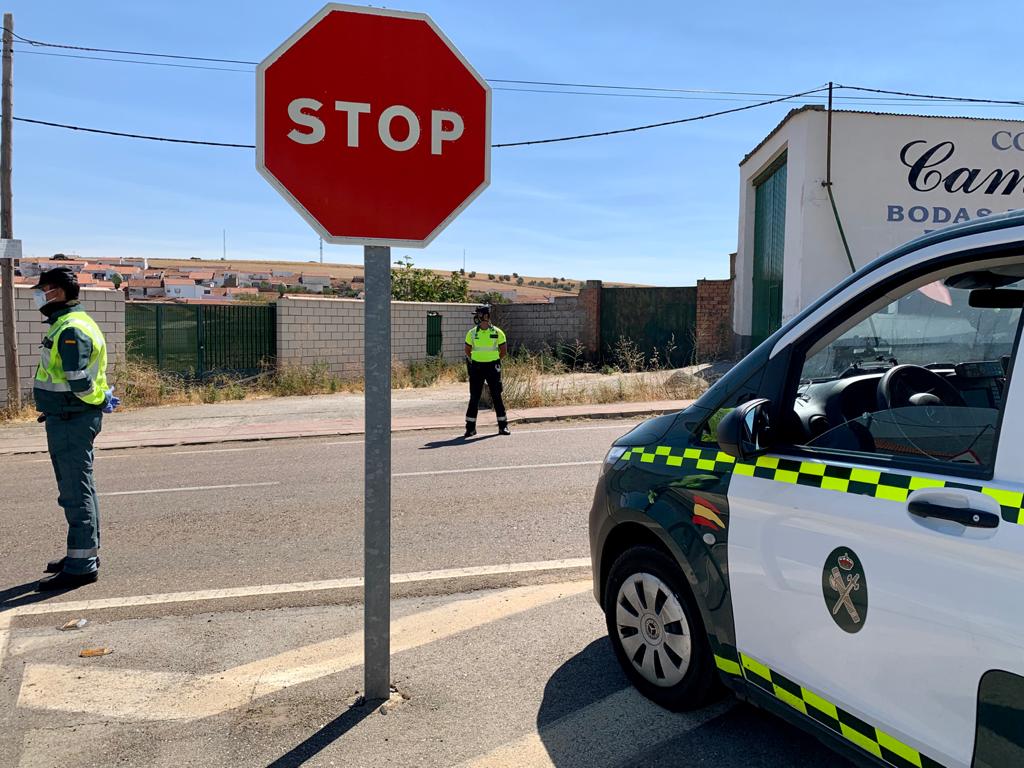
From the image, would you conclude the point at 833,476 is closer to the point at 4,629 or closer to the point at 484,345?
the point at 4,629

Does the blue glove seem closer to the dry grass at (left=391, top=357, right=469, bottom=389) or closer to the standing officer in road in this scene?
the standing officer in road

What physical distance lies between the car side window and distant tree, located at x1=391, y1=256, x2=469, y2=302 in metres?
28.6

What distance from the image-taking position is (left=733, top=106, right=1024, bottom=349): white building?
53.6 feet

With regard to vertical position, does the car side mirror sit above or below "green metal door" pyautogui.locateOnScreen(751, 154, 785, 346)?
below

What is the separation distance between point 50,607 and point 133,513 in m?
2.45

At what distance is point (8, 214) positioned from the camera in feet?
49.0

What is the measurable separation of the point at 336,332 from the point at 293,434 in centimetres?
875

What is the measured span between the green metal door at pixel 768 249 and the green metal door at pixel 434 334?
8613mm

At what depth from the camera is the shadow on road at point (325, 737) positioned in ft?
10.0

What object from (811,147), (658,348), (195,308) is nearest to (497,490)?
(811,147)

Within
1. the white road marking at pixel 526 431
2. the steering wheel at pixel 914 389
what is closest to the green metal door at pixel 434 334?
the white road marking at pixel 526 431

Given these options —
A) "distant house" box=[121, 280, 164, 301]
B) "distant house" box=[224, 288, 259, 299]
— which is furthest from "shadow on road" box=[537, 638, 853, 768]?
"distant house" box=[224, 288, 259, 299]

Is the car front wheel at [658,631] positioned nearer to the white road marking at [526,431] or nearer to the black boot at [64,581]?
the black boot at [64,581]

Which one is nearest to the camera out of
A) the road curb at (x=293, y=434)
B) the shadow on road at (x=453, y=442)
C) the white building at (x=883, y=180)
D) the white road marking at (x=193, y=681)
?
the white road marking at (x=193, y=681)
